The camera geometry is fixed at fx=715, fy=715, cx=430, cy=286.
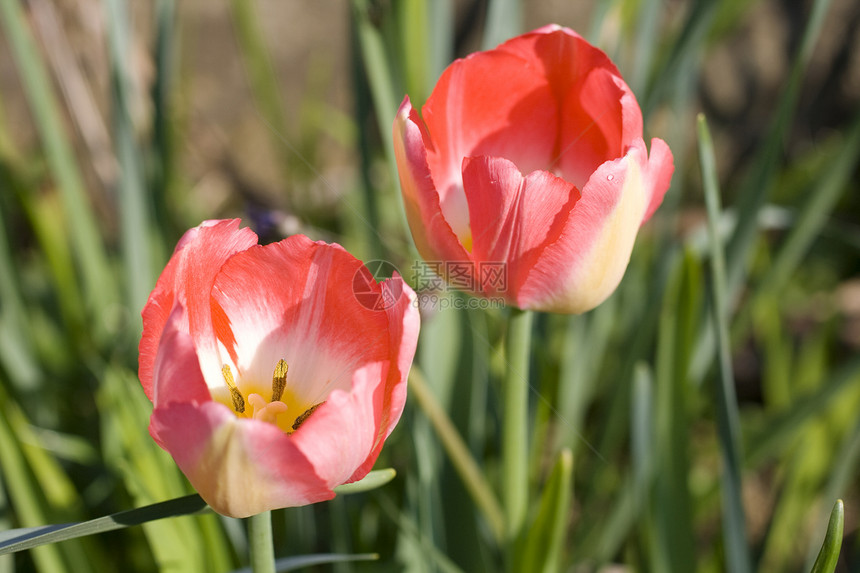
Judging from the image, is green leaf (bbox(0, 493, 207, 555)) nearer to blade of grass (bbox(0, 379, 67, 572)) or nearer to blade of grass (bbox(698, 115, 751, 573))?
blade of grass (bbox(0, 379, 67, 572))

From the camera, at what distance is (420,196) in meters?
0.33

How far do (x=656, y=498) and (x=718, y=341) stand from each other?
158 mm

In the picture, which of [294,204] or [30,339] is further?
[294,204]

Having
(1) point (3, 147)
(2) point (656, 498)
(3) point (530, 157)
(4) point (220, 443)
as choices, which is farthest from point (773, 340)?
(1) point (3, 147)

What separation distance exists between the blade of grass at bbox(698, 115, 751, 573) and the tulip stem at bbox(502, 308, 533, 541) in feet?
0.41

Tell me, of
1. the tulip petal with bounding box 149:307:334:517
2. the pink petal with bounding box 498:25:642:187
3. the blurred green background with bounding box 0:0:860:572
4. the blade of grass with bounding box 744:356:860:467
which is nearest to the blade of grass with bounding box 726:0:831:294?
the blurred green background with bounding box 0:0:860:572

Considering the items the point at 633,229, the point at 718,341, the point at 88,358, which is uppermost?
the point at 633,229

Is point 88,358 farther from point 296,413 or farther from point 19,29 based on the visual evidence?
point 296,413

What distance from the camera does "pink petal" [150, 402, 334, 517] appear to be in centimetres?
25

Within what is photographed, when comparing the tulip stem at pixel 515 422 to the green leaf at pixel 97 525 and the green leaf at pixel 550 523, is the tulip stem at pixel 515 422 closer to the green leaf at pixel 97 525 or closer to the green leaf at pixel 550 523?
the green leaf at pixel 550 523

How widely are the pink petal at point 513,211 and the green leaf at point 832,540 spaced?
0.18 meters

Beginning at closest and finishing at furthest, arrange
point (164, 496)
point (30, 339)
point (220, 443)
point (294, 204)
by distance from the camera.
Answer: point (220, 443) < point (164, 496) < point (30, 339) < point (294, 204)

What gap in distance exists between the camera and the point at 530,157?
0.44 m

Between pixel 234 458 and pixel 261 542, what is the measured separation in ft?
0.20
